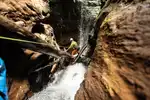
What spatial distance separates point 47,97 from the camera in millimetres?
6605

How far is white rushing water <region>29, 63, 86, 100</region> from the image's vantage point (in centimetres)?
666

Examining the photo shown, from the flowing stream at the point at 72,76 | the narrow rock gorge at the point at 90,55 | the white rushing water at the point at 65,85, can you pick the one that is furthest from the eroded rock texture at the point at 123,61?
the white rushing water at the point at 65,85

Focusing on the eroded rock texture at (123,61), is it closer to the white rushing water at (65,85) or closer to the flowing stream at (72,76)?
the flowing stream at (72,76)

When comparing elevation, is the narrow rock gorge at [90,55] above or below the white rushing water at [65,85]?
above

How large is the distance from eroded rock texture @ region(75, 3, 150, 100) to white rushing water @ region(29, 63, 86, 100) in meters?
3.73

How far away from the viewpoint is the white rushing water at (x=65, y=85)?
6.66 meters

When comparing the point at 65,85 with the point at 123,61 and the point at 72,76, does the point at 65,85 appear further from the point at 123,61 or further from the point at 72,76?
the point at 123,61

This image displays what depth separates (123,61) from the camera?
2555 millimetres

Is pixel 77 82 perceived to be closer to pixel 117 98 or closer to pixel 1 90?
pixel 1 90

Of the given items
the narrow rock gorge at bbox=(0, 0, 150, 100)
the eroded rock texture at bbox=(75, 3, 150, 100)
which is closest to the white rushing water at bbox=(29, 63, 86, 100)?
the narrow rock gorge at bbox=(0, 0, 150, 100)

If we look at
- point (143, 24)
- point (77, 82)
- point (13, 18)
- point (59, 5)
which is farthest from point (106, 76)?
point (59, 5)

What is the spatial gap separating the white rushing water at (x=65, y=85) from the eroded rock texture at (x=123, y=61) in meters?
3.73

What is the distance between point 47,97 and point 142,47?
4.92 meters

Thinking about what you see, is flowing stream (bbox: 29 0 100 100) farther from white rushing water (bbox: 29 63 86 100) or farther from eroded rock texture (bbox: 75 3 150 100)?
eroded rock texture (bbox: 75 3 150 100)
